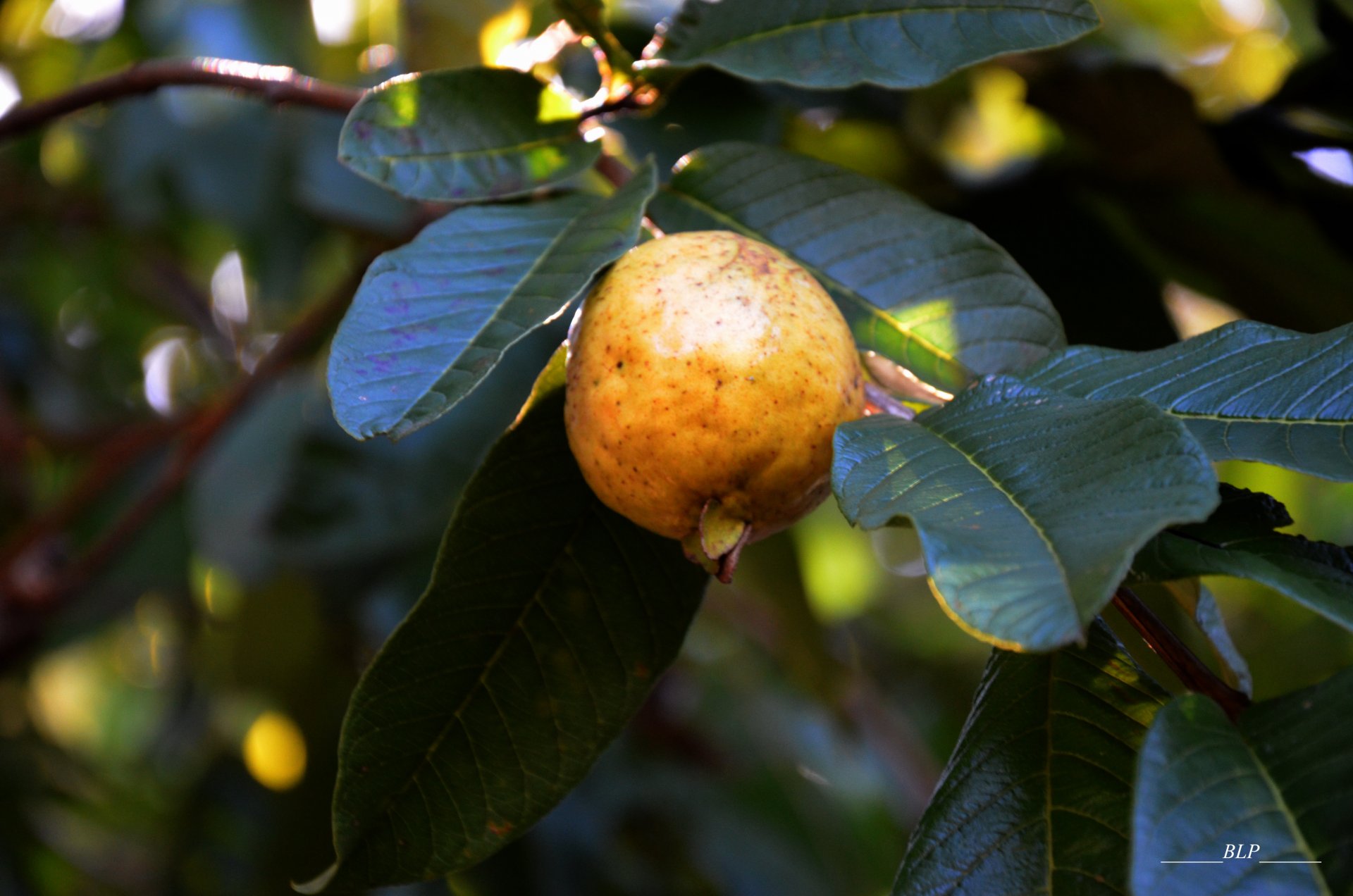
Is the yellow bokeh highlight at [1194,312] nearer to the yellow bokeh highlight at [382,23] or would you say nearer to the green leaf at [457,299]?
the yellow bokeh highlight at [382,23]

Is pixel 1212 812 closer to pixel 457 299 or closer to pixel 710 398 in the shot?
pixel 710 398

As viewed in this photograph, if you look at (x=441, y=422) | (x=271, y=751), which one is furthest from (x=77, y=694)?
(x=441, y=422)

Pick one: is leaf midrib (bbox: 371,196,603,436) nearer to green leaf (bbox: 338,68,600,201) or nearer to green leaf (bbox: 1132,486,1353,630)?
green leaf (bbox: 338,68,600,201)

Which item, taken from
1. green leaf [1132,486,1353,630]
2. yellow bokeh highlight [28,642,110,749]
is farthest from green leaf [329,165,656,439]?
yellow bokeh highlight [28,642,110,749]

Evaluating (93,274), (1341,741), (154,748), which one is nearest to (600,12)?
(1341,741)

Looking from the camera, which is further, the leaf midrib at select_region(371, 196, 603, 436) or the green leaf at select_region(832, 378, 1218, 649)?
the leaf midrib at select_region(371, 196, 603, 436)
